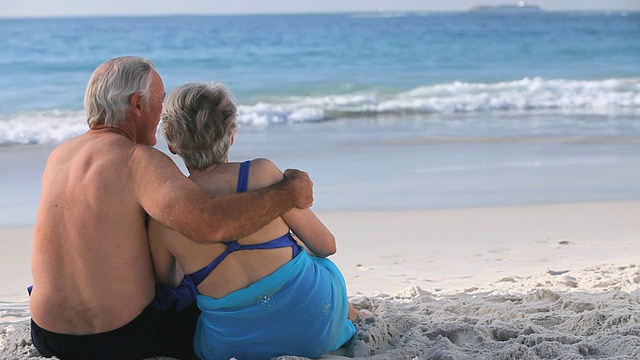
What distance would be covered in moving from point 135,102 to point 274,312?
0.86 meters

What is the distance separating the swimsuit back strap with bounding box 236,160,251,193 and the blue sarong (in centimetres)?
31

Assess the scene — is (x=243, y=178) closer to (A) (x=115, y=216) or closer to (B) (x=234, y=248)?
(B) (x=234, y=248)

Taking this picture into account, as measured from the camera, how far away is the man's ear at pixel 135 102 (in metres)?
2.84

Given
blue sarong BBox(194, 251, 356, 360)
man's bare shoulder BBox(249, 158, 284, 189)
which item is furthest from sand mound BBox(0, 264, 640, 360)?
man's bare shoulder BBox(249, 158, 284, 189)

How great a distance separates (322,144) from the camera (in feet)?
31.2

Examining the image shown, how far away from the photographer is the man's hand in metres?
2.81

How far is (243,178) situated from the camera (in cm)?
280

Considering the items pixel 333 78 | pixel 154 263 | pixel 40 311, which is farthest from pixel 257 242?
pixel 333 78

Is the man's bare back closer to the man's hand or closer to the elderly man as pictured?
the elderly man

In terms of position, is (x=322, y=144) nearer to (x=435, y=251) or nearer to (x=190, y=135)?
(x=435, y=251)

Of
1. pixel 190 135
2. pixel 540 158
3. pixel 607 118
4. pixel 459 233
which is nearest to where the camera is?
pixel 190 135

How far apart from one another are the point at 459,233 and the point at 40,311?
3369 millimetres

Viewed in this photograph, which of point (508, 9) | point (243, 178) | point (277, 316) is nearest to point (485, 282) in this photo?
point (277, 316)

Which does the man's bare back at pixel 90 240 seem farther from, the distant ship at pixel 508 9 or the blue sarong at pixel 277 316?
the distant ship at pixel 508 9
